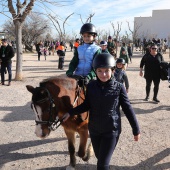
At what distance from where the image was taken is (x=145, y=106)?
697 cm

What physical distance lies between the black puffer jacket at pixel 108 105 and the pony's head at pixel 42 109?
0.49m

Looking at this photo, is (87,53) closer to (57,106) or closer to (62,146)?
(57,106)

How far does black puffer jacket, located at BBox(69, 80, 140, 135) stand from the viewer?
2.50m

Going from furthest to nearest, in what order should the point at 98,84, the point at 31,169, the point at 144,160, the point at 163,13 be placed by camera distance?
the point at 163,13 < the point at 144,160 < the point at 31,169 < the point at 98,84

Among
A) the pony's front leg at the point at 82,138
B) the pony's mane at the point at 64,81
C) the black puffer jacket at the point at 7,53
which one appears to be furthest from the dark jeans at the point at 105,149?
the black puffer jacket at the point at 7,53

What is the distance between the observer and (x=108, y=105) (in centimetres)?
251

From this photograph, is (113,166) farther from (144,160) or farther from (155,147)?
(155,147)

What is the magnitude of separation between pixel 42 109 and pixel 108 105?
2.52ft

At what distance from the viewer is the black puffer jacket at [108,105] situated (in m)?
2.50

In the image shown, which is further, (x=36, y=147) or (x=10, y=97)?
(x=10, y=97)

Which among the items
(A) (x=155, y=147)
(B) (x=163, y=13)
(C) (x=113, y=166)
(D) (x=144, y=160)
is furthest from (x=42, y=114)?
(B) (x=163, y=13)

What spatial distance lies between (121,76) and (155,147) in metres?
2.62

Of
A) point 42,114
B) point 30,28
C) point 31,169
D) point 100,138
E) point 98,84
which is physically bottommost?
point 31,169

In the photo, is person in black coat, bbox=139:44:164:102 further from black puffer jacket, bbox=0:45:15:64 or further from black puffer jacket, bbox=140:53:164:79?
black puffer jacket, bbox=0:45:15:64
